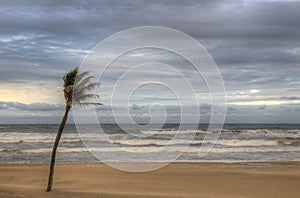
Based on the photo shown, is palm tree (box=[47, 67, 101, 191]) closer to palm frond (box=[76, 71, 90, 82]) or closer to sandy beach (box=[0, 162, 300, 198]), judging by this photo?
palm frond (box=[76, 71, 90, 82])

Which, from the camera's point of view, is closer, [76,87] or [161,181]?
[76,87]

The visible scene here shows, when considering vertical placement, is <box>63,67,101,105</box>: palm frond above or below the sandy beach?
above

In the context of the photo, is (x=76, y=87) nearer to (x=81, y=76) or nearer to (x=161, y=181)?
(x=81, y=76)

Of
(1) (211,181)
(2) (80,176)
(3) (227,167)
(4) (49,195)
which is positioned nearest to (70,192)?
(4) (49,195)

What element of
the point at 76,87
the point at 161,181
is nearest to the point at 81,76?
the point at 76,87

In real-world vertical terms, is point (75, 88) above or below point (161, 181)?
above

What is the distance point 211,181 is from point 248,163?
815 centimetres

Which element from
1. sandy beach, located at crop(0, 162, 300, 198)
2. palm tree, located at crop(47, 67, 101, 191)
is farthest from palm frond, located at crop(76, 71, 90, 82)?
sandy beach, located at crop(0, 162, 300, 198)

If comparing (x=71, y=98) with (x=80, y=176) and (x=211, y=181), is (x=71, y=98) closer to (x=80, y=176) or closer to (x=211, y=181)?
(x=80, y=176)

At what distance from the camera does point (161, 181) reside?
19.6m

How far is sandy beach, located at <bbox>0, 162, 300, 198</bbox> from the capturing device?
52.4 ft

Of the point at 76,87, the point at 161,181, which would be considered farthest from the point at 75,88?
the point at 161,181

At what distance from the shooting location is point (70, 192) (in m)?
15.7

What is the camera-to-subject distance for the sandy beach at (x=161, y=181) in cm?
1598
